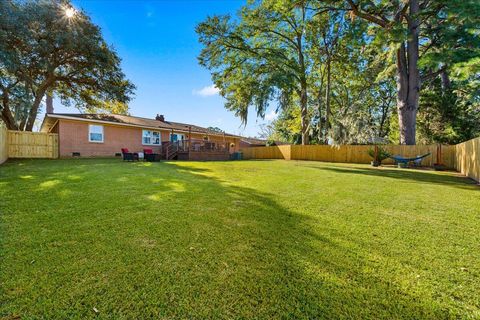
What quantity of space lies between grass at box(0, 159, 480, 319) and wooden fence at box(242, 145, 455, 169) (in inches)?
471

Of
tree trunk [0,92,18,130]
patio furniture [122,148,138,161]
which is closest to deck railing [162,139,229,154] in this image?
patio furniture [122,148,138,161]

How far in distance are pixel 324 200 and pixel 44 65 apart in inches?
644

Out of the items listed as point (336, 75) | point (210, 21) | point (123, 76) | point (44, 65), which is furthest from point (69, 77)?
point (336, 75)

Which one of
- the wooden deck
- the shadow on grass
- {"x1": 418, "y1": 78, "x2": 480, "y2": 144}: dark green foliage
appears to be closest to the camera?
the shadow on grass

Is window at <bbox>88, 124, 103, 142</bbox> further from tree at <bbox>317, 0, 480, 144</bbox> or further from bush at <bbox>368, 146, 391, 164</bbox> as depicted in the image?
bush at <bbox>368, 146, 391, 164</bbox>

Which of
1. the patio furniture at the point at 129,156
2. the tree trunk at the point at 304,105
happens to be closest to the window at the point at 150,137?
the patio furniture at the point at 129,156

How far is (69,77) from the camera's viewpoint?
14.1 meters

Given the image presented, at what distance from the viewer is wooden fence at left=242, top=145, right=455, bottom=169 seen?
1354 cm

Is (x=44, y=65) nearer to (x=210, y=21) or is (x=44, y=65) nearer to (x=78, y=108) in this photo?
(x=78, y=108)

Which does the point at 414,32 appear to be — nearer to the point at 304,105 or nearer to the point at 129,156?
the point at 304,105

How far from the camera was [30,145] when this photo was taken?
40.9 ft

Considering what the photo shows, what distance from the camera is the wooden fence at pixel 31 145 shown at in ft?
38.8

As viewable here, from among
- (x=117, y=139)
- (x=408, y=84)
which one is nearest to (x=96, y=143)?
(x=117, y=139)

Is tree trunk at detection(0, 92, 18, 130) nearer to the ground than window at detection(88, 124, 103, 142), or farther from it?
farther from it
